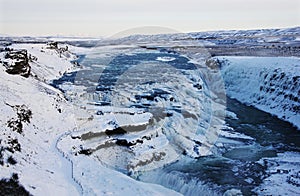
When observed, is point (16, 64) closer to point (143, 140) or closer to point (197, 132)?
point (143, 140)

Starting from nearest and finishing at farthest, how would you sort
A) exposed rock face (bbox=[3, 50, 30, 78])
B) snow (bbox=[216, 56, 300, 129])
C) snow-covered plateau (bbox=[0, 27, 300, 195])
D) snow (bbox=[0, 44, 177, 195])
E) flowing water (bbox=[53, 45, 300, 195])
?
snow (bbox=[0, 44, 177, 195])
snow-covered plateau (bbox=[0, 27, 300, 195])
flowing water (bbox=[53, 45, 300, 195])
exposed rock face (bbox=[3, 50, 30, 78])
snow (bbox=[216, 56, 300, 129])

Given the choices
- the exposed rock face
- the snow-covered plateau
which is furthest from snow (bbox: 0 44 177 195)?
the exposed rock face

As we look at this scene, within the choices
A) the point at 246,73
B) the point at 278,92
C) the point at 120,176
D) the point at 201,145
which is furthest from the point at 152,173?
the point at 246,73

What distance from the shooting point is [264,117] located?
28875mm

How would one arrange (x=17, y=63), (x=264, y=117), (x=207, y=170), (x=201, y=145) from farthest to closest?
(x=264, y=117) < (x=17, y=63) < (x=201, y=145) < (x=207, y=170)

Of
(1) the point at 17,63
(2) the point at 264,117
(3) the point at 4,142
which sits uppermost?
(1) the point at 17,63

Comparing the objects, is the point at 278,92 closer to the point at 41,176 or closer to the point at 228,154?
the point at 228,154

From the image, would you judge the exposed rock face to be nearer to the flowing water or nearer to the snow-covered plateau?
the snow-covered plateau

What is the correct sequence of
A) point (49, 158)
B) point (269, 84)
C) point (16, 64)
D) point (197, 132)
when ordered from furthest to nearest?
1. point (269, 84)
2. point (16, 64)
3. point (197, 132)
4. point (49, 158)

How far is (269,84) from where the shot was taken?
Result: 3550 cm

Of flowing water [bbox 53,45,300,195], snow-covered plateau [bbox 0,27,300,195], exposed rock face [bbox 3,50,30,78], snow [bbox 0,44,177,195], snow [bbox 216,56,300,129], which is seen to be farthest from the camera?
snow [bbox 216,56,300,129]

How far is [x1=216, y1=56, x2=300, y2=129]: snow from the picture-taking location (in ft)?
96.5

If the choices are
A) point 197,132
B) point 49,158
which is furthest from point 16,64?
point 197,132

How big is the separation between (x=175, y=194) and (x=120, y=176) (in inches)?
102
